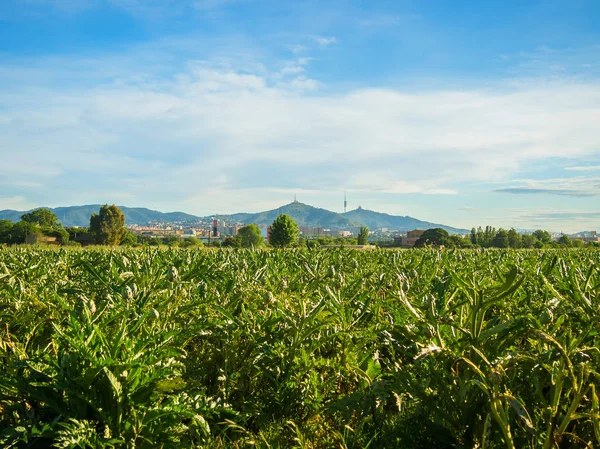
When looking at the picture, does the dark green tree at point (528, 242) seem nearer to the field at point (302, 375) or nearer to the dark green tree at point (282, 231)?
the dark green tree at point (282, 231)

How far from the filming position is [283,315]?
2.64 metres

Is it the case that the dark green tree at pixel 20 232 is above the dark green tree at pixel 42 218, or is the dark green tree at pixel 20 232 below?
below

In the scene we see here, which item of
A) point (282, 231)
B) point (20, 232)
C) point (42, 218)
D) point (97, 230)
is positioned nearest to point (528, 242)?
point (282, 231)

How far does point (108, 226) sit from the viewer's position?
9719 cm

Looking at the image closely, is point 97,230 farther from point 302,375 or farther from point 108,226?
point 302,375

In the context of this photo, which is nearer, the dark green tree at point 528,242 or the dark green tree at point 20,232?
the dark green tree at point 528,242

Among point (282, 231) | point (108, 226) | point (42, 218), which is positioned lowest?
point (282, 231)

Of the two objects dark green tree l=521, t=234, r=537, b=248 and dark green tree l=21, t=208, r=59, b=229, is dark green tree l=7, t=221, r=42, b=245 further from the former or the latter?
dark green tree l=521, t=234, r=537, b=248

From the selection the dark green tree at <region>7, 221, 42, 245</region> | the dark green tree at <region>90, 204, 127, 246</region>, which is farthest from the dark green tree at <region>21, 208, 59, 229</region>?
the dark green tree at <region>7, 221, 42, 245</region>

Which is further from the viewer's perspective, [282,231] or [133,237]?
[133,237]

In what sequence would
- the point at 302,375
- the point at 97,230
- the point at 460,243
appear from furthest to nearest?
the point at 97,230
the point at 460,243
the point at 302,375

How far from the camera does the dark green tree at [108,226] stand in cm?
9344

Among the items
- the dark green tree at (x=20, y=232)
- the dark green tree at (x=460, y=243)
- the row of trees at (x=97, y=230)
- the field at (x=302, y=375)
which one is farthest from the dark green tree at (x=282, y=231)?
the field at (x=302, y=375)

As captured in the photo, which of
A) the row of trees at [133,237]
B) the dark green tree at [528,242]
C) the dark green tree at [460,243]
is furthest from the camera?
the row of trees at [133,237]
